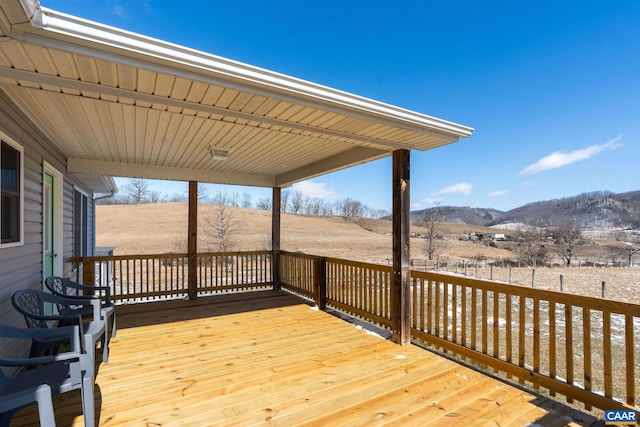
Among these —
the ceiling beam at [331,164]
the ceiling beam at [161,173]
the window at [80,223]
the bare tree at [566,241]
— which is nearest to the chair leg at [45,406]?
the ceiling beam at [331,164]

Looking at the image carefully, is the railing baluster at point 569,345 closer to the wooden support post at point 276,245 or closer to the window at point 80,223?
the wooden support post at point 276,245

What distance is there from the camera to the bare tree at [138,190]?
30359 millimetres

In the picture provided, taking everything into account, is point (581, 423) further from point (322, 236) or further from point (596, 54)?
point (322, 236)

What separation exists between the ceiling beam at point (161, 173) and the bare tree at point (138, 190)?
1130 inches

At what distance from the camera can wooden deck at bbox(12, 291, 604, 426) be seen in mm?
2072

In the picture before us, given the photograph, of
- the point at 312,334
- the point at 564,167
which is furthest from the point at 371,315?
the point at 564,167

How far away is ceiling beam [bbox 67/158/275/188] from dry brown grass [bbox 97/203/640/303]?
1318 cm

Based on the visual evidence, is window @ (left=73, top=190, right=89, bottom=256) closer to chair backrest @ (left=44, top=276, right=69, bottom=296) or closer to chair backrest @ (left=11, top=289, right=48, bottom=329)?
chair backrest @ (left=44, top=276, right=69, bottom=296)

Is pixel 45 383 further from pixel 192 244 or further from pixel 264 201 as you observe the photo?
pixel 264 201

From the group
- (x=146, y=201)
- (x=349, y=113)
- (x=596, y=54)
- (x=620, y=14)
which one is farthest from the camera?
(x=146, y=201)

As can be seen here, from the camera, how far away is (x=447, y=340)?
3.21 m

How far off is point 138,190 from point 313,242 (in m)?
20.5

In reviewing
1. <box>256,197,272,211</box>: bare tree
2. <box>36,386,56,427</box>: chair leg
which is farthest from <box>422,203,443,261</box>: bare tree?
<box>36,386,56,427</box>: chair leg

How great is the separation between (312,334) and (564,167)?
81.9 meters
